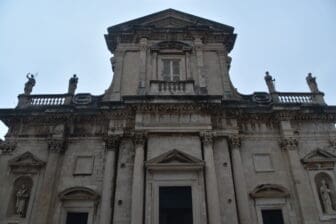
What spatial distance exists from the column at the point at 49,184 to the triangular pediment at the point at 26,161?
0.56 meters

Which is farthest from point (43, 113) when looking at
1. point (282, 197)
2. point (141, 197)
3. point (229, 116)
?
point (282, 197)

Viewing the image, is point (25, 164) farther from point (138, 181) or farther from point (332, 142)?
point (332, 142)

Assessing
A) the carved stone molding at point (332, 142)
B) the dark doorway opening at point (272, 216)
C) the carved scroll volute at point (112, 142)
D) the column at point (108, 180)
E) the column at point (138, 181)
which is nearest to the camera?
the column at point (138, 181)

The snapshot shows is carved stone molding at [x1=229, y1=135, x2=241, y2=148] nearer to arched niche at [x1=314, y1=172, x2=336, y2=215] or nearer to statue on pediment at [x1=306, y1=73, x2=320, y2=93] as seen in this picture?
arched niche at [x1=314, y1=172, x2=336, y2=215]

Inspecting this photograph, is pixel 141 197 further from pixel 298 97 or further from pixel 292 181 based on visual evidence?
pixel 298 97

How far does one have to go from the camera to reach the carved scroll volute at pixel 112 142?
1299cm

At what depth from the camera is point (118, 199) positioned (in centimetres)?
1177

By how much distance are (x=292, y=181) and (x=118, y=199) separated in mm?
7888

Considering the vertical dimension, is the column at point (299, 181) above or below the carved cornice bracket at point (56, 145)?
below

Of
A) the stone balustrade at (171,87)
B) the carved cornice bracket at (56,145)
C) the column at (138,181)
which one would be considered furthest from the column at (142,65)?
the carved cornice bracket at (56,145)

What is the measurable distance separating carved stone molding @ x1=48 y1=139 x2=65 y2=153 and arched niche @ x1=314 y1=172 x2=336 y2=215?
12062mm

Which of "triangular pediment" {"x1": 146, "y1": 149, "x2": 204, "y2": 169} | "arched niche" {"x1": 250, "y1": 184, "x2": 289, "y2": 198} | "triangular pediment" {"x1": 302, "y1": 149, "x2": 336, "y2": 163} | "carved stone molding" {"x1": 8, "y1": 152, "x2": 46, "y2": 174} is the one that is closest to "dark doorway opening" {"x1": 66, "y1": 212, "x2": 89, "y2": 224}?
"carved stone molding" {"x1": 8, "y1": 152, "x2": 46, "y2": 174}

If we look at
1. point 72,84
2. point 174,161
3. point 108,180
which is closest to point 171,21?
point 72,84

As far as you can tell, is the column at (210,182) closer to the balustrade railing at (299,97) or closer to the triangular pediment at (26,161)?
the balustrade railing at (299,97)
